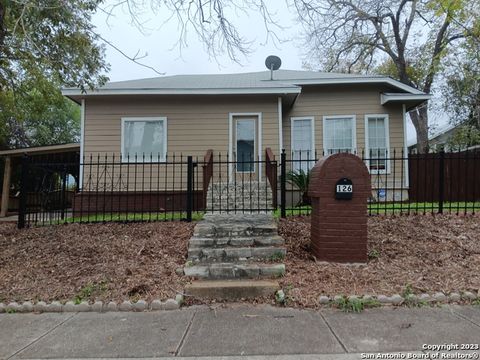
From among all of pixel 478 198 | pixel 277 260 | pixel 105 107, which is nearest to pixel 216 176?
pixel 105 107

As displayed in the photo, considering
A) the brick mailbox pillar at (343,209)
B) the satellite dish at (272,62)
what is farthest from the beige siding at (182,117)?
the brick mailbox pillar at (343,209)

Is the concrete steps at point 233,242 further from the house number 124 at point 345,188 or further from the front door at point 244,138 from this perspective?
the front door at point 244,138

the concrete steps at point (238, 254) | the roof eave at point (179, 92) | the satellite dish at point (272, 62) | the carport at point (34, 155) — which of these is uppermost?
the satellite dish at point (272, 62)

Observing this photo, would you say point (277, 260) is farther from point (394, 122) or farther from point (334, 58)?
point (334, 58)

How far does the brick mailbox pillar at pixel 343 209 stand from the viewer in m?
5.15

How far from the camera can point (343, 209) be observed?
516 cm

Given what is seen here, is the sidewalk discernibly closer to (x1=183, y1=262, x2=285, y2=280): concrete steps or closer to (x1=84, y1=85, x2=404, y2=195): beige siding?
(x1=183, y1=262, x2=285, y2=280): concrete steps

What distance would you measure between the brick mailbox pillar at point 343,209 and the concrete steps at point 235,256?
704 millimetres

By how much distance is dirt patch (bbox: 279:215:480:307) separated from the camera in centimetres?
444

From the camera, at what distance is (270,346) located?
3.18m

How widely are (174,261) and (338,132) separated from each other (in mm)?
7793

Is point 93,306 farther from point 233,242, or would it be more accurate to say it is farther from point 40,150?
point 40,150

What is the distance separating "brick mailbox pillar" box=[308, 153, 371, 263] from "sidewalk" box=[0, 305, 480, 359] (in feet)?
4.15

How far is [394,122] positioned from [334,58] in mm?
11744
